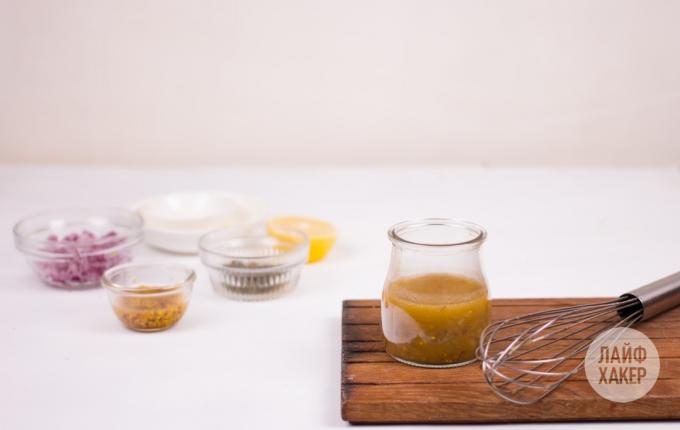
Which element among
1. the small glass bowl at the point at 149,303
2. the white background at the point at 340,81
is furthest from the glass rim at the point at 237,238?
the white background at the point at 340,81

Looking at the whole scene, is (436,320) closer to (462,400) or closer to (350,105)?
(462,400)

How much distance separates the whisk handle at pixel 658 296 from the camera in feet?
4.21

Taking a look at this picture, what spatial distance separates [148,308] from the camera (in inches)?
54.6

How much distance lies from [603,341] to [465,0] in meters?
1.48

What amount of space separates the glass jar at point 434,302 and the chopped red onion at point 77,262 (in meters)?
0.60

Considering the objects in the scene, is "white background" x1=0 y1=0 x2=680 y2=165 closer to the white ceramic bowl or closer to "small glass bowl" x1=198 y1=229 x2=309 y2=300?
the white ceramic bowl

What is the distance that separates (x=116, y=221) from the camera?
1798mm

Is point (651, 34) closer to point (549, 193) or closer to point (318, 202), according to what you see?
point (549, 193)

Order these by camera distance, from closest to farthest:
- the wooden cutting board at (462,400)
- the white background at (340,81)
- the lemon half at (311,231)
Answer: the wooden cutting board at (462,400) → the lemon half at (311,231) → the white background at (340,81)

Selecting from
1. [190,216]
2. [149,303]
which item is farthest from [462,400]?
[190,216]

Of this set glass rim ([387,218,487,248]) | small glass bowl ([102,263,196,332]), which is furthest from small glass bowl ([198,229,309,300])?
glass rim ([387,218,487,248])

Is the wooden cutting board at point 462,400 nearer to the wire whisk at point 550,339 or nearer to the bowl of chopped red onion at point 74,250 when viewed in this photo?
the wire whisk at point 550,339

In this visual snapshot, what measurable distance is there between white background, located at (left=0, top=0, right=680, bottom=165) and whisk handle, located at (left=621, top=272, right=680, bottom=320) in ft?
4.38

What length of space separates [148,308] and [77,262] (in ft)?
0.85
